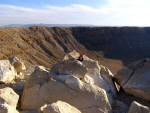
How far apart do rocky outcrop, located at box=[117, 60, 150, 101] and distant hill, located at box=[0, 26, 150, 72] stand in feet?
75.4

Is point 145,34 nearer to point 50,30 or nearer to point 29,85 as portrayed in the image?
point 50,30

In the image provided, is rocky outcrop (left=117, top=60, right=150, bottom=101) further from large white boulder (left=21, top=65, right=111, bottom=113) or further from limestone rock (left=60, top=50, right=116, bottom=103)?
large white boulder (left=21, top=65, right=111, bottom=113)

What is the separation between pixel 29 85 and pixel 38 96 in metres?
0.45

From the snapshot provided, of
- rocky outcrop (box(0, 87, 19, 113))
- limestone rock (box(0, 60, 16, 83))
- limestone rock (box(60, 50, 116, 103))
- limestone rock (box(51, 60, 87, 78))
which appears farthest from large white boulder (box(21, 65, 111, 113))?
limestone rock (box(0, 60, 16, 83))

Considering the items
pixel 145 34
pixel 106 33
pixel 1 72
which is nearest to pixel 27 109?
pixel 1 72

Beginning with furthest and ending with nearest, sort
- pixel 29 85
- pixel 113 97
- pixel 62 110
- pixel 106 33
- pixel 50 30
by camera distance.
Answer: pixel 106 33
pixel 50 30
pixel 113 97
pixel 29 85
pixel 62 110

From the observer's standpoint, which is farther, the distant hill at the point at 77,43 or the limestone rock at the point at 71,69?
the distant hill at the point at 77,43

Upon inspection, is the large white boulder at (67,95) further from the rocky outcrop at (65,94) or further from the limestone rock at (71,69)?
the limestone rock at (71,69)

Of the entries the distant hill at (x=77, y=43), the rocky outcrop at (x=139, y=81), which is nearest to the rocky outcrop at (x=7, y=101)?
the rocky outcrop at (x=139, y=81)

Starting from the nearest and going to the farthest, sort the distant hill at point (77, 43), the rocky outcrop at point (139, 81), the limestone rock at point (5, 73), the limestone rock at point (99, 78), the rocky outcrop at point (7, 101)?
1. the rocky outcrop at point (7, 101)
2. the rocky outcrop at point (139, 81)
3. the limestone rock at point (99, 78)
4. the limestone rock at point (5, 73)
5. the distant hill at point (77, 43)

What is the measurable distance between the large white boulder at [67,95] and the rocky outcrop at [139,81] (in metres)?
1.62

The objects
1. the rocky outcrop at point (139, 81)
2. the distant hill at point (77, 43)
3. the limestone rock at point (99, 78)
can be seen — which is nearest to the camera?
the rocky outcrop at point (139, 81)

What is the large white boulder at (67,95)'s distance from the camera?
4.80m

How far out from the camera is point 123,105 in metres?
5.92
